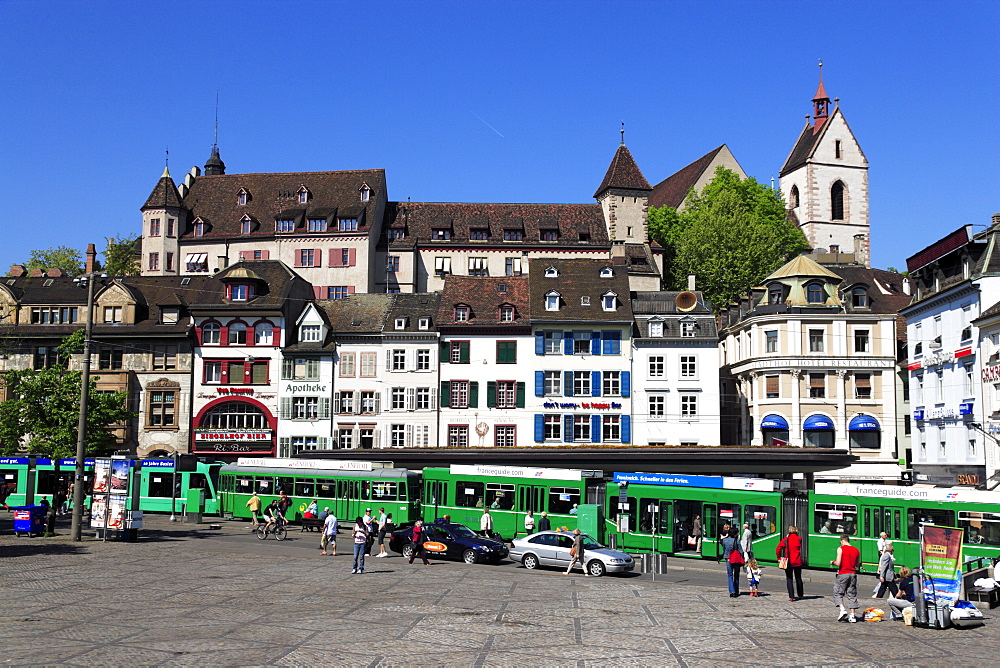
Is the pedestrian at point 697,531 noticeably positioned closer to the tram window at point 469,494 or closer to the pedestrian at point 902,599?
the tram window at point 469,494

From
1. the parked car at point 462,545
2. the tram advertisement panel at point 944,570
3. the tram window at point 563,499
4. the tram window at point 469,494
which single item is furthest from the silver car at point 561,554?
the tram advertisement panel at point 944,570

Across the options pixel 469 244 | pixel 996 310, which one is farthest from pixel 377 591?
pixel 469 244

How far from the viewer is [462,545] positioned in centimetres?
3866

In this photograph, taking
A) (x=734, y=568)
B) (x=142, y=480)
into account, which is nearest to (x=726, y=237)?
(x=142, y=480)

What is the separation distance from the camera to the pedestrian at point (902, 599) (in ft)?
80.0

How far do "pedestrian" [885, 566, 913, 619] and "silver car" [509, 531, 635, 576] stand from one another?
10824 mm

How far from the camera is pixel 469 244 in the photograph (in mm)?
98688

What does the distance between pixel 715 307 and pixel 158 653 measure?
7202 cm

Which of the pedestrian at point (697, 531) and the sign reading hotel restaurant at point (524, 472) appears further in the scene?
the sign reading hotel restaurant at point (524, 472)

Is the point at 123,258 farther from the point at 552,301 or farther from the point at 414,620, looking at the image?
the point at 414,620

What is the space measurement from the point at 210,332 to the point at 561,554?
42008mm

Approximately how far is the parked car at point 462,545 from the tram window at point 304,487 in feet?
38.1

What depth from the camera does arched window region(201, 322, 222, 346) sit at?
236ft

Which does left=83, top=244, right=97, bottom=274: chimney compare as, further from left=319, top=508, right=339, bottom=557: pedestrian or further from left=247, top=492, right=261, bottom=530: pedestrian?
left=319, top=508, right=339, bottom=557: pedestrian
